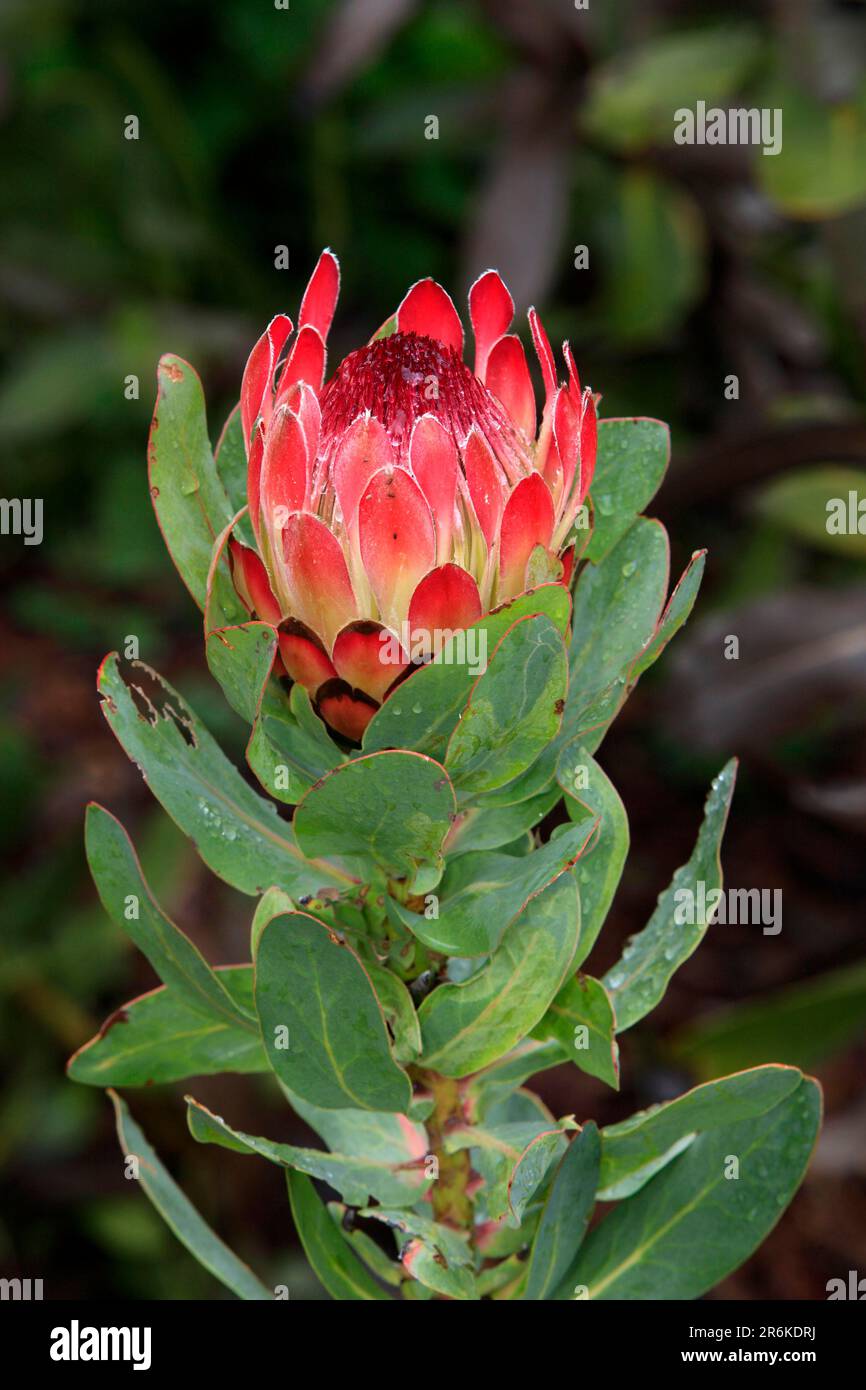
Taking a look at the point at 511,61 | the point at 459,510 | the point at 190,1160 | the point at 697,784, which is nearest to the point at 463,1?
the point at 511,61

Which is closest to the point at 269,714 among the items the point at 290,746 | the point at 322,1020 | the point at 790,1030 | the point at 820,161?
the point at 290,746

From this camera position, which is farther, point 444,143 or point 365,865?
point 444,143

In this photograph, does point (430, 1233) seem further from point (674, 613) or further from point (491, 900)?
point (674, 613)

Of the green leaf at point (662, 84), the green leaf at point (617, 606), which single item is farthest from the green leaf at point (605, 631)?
the green leaf at point (662, 84)

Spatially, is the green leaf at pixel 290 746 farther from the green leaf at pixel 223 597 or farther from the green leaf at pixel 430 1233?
the green leaf at pixel 430 1233

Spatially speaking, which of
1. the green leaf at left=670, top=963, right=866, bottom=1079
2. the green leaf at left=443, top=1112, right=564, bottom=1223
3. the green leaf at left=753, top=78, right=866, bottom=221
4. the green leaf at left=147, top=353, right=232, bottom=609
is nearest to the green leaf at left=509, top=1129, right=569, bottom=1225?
the green leaf at left=443, top=1112, right=564, bottom=1223

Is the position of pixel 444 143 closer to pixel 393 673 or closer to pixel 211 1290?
pixel 211 1290
